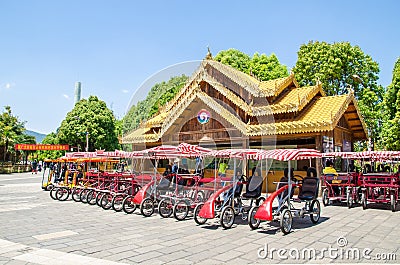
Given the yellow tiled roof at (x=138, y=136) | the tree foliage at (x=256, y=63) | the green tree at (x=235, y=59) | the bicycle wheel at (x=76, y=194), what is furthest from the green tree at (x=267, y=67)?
the bicycle wheel at (x=76, y=194)

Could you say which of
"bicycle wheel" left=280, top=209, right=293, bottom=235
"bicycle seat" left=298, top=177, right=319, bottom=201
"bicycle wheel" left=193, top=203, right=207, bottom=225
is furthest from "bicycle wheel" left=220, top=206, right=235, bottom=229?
"bicycle seat" left=298, top=177, right=319, bottom=201

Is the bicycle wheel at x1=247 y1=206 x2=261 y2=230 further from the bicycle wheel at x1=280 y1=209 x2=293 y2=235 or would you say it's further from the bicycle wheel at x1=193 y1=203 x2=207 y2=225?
the bicycle wheel at x1=193 y1=203 x2=207 y2=225

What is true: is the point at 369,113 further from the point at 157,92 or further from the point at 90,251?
the point at 90,251

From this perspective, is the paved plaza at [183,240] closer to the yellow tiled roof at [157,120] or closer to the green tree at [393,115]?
the yellow tiled roof at [157,120]

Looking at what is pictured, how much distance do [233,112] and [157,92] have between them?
5.72 m

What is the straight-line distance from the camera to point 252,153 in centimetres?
969

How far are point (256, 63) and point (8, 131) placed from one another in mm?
34896

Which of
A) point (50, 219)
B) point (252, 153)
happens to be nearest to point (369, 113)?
point (252, 153)

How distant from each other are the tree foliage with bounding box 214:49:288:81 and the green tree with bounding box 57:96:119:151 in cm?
1957

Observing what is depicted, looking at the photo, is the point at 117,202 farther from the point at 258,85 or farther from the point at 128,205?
the point at 258,85

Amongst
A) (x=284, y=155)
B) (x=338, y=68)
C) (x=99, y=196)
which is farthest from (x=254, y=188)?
(x=338, y=68)

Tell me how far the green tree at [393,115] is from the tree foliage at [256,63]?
13.3 m

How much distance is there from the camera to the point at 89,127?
46094mm

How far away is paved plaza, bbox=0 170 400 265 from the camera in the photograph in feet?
21.4
